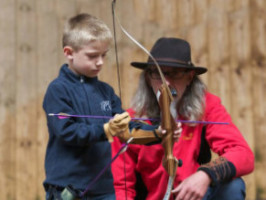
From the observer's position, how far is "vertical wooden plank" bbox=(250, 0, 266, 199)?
3697 mm

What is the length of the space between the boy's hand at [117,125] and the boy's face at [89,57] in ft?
0.97

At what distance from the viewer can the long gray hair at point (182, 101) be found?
2.49 m

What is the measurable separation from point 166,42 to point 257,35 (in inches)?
55.5

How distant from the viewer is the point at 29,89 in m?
3.70

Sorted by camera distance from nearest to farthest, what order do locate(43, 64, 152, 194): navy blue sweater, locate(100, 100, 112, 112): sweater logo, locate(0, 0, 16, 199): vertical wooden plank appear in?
1. locate(43, 64, 152, 194): navy blue sweater
2. locate(100, 100, 112, 112): sweater logo
3. locate(0, 0, 16, 199): vertical wooden plank

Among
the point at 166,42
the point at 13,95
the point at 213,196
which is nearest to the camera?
the point at 213,196

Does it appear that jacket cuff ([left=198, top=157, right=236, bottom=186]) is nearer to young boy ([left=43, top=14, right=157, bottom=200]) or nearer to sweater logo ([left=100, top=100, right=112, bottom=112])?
young boy ([left=43, top=14, right=157, bottom=200])

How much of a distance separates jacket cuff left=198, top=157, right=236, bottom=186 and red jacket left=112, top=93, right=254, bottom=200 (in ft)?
0.49

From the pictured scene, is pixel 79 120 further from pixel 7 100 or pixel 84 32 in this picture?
Answer: pixel 7 100

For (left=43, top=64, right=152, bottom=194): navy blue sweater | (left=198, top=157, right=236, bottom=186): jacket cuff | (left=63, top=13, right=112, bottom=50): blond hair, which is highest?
(left=63, top=13, right=112, bottom=50): blond hair

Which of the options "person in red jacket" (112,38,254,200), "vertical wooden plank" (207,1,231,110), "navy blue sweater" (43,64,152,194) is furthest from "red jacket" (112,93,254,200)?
"vertical wooden plank" (207,1,231,110)

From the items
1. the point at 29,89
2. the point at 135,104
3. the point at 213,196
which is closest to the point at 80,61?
the point at 135,104

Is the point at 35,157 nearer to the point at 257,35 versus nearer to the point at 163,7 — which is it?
the point at 163,7

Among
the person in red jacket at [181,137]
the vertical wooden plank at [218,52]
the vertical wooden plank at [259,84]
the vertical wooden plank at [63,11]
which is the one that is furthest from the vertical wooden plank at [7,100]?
the vertical wooden plank at [259,84]
